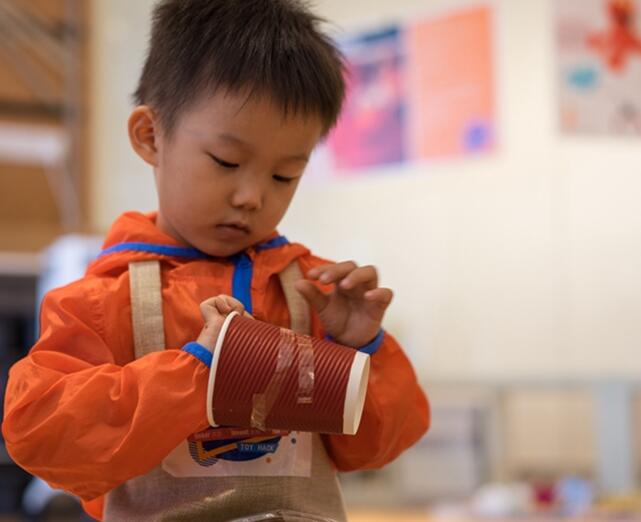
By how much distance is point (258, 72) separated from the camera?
0.82 m

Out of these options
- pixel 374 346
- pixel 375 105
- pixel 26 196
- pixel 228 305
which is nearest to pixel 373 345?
pixel 374 346

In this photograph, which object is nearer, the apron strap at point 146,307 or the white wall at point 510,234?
the apron strap at point 146,307

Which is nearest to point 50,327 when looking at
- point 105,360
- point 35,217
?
point 105,360

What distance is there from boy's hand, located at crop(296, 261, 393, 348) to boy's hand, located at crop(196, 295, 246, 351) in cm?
8

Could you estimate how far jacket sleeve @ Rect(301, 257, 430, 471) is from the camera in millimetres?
856

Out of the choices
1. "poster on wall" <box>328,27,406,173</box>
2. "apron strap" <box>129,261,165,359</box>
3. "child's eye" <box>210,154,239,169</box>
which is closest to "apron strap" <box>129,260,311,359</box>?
"apron strap" <box>129,261,165,359</box>

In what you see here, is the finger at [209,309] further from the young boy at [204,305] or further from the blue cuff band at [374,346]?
the blue cuff band at [374,346]

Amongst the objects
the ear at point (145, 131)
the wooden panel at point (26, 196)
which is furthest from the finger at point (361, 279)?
the wooden panel at point (26, 196)

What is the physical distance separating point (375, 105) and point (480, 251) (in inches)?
28.2

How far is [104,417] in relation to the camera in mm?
745

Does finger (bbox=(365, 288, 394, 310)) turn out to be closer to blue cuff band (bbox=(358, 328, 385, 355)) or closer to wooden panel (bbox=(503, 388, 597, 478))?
blue cuff band (bbox=(358, 328, 385, 355))

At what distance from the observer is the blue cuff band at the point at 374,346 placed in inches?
33.6

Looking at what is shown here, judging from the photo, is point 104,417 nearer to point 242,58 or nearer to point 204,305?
point 204,305

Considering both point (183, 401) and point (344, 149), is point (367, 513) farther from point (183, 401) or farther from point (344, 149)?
point (183, 401)
